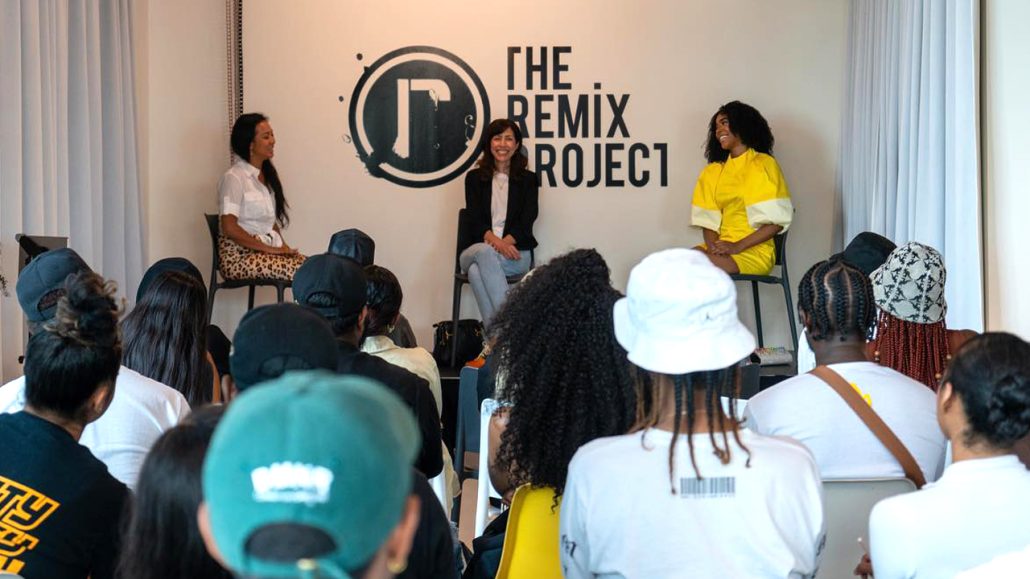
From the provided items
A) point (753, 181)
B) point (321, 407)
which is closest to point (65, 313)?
point (321, 407)

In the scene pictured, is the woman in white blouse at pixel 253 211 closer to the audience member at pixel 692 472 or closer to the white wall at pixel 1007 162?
the white wall at pixel 1007 162

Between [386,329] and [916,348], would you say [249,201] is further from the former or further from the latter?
[916,348]

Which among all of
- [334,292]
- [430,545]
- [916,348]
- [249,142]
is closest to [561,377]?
[430,545]

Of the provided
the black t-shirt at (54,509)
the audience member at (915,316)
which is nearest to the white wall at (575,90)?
the audience member at (915,316)

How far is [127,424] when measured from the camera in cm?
249

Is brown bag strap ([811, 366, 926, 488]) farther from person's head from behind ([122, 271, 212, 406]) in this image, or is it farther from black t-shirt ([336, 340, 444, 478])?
person's head from behind ([122, 271, 212, 406])

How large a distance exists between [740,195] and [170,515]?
5767mm

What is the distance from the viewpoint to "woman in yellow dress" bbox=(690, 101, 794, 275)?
666 cm

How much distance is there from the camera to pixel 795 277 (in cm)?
738

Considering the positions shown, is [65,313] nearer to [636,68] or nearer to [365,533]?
[365,533]

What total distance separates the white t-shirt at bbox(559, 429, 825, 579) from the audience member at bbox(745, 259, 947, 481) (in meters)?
0.54

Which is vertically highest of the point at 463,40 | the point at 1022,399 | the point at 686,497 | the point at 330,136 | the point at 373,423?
the point at 463,40

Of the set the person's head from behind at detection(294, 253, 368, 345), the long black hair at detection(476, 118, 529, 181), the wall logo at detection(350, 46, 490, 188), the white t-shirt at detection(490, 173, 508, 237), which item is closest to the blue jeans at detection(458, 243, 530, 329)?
the white t-shirt at detection(490, 173, 508, 237)

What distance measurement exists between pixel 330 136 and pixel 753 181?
281cm
